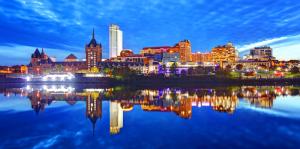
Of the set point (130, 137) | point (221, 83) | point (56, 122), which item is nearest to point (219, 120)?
point (130, 137)

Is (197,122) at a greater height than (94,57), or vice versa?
(94,57)

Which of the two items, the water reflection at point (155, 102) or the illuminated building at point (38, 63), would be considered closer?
the water reflection at point (155, 102)

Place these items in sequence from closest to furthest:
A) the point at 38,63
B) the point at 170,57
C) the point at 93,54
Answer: the point at 93,54
the point at 38,63
the point at 170,57

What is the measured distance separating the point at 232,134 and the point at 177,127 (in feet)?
11.8

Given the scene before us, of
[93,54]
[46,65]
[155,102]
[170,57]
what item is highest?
[93,54]

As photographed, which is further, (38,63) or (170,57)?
(170,57)

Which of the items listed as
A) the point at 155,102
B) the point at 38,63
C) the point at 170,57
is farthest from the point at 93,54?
the point at 155,102

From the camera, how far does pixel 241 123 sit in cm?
2078

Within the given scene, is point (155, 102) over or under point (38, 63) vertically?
under

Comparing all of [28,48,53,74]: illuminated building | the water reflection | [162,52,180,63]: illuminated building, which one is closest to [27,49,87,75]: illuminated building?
[28,48,53,74]: illuminated building

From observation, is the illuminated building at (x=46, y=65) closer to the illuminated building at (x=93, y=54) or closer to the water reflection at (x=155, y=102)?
the illuminated building at (x=93, y=54)

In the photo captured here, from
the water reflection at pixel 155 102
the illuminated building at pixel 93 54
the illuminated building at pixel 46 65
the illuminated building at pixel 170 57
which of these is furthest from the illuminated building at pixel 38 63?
the water reflection at pixel 155 102

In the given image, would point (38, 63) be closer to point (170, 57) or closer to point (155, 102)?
point (170, 57)

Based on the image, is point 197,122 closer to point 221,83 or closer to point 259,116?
point 259,116
